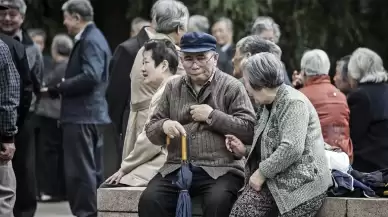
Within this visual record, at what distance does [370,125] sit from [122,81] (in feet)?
7.61

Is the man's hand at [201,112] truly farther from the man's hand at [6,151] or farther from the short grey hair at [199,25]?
the short grey hair at [199,25]

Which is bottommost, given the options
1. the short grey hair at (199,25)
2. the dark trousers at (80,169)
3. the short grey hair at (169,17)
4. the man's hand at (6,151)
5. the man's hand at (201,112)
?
the dark trousers at (80,169)

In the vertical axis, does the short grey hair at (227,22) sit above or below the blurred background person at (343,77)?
above

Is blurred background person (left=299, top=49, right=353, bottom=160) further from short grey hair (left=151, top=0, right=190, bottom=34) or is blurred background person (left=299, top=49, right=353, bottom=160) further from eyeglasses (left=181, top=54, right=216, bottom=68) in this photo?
eyeglasses (left=181, top=54, right=216, bottom=68)

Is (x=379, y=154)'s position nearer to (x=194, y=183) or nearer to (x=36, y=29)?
(x=194, y=183)

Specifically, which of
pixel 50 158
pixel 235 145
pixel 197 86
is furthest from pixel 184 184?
pixel 50 158

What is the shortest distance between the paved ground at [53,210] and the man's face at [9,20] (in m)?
2.99

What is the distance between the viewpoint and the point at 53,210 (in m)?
14.7

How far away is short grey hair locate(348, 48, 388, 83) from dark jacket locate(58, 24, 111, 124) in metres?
2.49

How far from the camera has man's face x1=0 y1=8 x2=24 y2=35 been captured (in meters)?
11.6

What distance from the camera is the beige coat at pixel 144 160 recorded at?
32.3 feet

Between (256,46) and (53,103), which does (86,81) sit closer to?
(256,46)

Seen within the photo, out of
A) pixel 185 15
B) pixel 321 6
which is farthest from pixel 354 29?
pixel 185 15

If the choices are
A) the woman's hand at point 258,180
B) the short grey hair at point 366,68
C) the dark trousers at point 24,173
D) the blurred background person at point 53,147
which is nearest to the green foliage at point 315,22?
the blurred background person at point 53,147
